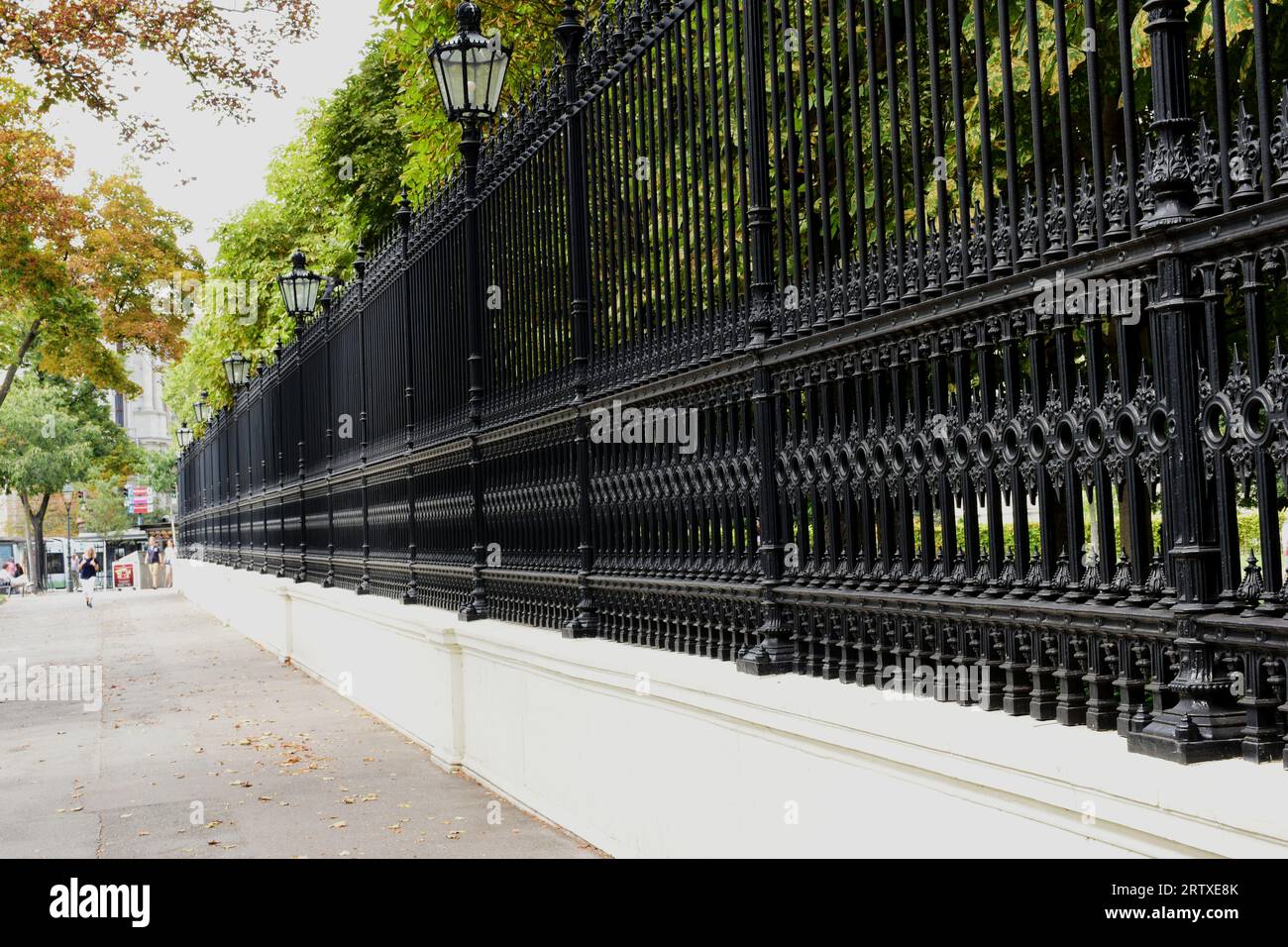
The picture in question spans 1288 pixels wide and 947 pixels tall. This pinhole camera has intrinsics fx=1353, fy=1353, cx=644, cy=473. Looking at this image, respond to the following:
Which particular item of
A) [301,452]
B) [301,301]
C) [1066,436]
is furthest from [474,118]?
[301,301]

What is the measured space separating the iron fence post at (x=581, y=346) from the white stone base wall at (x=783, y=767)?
234 millimetres

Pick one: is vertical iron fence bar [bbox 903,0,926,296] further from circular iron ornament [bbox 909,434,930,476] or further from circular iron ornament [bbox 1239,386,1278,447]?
circular iron ornament [bbox 1239,386,1278,447]

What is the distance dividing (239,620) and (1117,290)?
21805mm

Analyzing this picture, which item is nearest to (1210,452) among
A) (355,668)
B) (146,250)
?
(355,668)

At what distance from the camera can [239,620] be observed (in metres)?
23.4

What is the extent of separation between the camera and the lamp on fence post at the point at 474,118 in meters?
8.60

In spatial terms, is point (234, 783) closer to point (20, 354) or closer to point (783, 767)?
point (783, 767)

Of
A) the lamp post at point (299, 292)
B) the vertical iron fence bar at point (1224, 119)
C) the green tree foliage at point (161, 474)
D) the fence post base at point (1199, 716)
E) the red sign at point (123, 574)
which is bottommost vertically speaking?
the red sign at point (123, 574)

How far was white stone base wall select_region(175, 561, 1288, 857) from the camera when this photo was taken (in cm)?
303

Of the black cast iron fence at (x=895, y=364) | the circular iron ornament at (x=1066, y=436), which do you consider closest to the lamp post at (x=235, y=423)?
the black cast iron fence at (x=895, y=364)

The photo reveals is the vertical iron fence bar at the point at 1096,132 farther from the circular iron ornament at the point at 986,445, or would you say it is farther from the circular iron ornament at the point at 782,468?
the circular iron ornament at the point at 782,468

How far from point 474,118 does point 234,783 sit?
4680mm

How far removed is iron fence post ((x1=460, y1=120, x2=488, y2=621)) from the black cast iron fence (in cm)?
3
